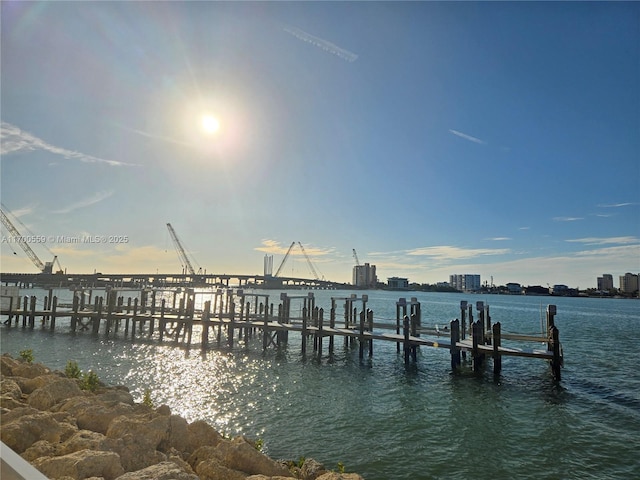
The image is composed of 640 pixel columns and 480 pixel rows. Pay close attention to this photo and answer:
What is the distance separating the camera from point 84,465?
21.6 ft

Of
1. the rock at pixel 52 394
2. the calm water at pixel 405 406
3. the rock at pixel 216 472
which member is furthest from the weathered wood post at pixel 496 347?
the rock at pixel 52 394

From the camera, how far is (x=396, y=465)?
10969mm

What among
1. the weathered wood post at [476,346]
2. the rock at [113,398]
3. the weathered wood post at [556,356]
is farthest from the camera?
the weathered wood post at [476,346]

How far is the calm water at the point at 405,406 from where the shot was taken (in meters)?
11.5

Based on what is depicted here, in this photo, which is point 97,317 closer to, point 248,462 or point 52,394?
point 52,394

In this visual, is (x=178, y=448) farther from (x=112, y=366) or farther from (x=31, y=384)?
(x=112, y=366)

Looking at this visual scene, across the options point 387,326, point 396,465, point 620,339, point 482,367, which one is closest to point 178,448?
point 396,465

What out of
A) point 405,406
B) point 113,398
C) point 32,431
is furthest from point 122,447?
point 405,406

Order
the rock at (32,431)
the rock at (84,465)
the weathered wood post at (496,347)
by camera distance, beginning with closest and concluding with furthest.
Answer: the rock at (84,465)
the rock at (32,431)
the weathered wood post at (496,347)

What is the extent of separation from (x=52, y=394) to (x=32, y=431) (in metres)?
3.39

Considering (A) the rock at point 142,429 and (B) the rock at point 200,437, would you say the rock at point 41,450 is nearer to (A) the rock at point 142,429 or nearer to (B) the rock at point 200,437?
(A) the rock at point 142,429

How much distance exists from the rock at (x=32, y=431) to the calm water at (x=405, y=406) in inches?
223

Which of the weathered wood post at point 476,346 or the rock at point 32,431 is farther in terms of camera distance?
the weathered wood post at point 476,346

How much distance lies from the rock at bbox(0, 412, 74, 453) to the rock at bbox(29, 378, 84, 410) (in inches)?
102
